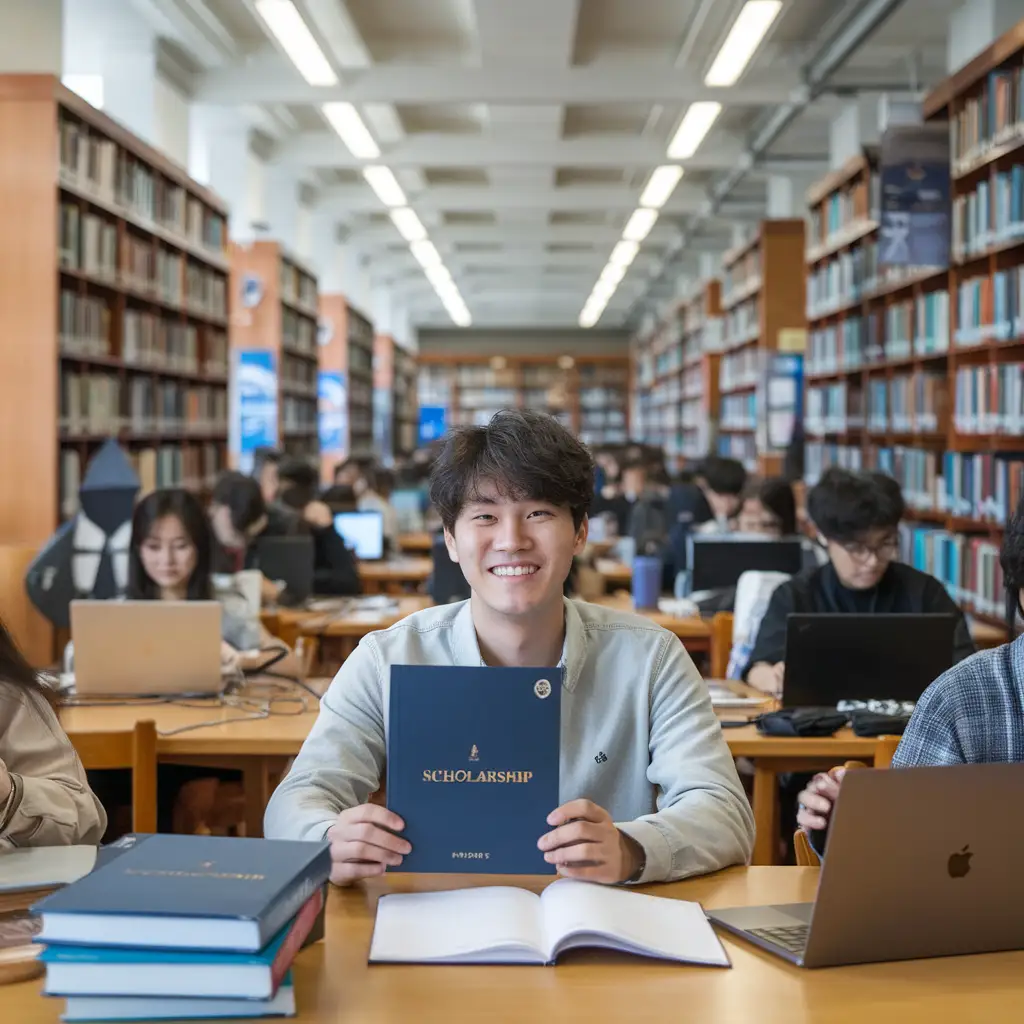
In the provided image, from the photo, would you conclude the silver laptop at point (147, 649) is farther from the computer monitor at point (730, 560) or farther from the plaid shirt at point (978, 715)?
the computer monitor at point (730, 560)

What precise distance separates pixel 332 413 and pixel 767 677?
1106 centimetres

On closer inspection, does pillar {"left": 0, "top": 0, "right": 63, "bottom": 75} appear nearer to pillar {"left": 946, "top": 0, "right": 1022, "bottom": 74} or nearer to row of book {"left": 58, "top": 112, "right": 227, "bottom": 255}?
row of book {"left": 58, "top": 112, "right": 227, "bottom": 255}

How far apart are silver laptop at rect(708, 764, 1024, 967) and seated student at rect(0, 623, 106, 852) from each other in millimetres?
985

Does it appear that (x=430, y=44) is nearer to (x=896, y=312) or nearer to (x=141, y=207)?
(x=141, y=207)

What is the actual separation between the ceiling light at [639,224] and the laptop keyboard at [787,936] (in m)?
11.0

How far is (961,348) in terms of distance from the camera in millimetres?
5598

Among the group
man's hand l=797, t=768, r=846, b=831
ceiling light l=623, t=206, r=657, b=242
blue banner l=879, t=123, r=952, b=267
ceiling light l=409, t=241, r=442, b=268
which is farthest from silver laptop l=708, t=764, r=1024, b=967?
ceiling light l=409, t=241, r=442, b=268

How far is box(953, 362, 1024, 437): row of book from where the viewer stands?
16.3 feet

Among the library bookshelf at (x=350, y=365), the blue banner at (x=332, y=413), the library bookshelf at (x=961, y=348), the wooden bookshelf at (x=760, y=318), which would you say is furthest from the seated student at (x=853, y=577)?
the blue banner at (x=332, y=413)

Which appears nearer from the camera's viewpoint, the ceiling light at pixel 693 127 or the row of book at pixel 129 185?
the row of book at pixel 129 185

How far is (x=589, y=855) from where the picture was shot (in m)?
1.60

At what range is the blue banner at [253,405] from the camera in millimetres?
9773

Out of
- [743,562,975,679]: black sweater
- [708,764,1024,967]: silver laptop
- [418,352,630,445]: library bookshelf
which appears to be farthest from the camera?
[418,352,630,445]: library bookshelf

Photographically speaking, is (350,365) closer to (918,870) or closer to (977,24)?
(977,24)
